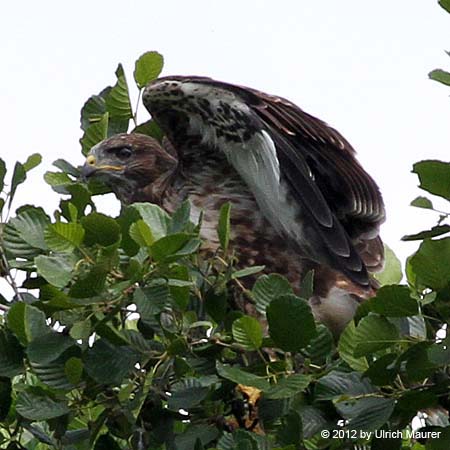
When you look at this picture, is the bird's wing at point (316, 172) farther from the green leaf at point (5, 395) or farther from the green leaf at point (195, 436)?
the green leaf at point (5, 395)

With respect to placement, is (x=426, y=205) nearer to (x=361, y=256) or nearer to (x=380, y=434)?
(x=380, y=434)

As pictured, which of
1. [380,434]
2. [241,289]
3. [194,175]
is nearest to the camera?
[380,434]

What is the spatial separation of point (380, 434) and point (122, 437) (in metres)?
0.72

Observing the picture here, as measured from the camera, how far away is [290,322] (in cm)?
354

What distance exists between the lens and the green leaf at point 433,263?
11.2 feet

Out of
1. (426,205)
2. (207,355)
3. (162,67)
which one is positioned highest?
(162,67)

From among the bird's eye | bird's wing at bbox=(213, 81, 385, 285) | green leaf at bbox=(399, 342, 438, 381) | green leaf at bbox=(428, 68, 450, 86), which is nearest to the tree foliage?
green leaf at bbox=(399, 342, 438, 381)

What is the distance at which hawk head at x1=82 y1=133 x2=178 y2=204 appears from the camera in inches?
227

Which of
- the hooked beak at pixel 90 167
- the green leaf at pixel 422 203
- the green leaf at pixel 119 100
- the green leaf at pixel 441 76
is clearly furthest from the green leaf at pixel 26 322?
the hooked beak at pixel 90 167

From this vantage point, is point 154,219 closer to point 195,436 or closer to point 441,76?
point 195,436

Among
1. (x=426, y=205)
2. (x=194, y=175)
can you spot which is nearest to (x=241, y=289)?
(x=426, y=205)

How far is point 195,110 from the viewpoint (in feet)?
16.9

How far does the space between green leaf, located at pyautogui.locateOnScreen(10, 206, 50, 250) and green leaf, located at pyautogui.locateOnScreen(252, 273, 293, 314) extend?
593 millimetres

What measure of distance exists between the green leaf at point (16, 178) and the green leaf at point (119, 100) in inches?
38.4
